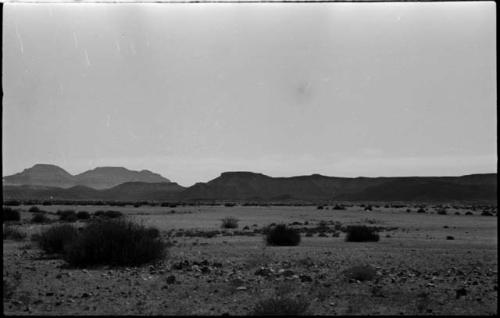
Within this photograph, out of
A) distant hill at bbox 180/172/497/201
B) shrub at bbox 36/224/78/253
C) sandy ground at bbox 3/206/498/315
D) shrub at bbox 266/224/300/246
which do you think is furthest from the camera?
distant hill at bbox 180/172/497/201

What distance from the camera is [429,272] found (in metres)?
14.7

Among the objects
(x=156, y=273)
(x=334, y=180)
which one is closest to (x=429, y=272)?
(x=156, y=273)

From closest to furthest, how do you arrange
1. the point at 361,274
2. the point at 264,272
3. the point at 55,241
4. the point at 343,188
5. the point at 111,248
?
the point at 361,274 → the point at 264,272 → the point at 111,248 → the point at 55,241 → the point at 343,188

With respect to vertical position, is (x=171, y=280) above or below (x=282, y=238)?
below

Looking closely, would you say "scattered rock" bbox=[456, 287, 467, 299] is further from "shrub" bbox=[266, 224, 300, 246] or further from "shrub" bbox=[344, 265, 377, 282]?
"shrub" bbox=[266, 224, 300, 246]

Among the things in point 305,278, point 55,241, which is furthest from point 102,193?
point 305,278

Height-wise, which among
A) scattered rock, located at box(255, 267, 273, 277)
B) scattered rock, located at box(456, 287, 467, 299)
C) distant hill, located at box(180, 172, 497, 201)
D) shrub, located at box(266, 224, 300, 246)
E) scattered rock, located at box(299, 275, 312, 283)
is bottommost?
scattered rock, located at box(456, 287, 467, 299)

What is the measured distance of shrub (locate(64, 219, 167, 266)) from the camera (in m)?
15.9

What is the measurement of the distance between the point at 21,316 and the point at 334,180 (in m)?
165

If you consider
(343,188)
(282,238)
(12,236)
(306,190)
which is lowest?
(282,238)

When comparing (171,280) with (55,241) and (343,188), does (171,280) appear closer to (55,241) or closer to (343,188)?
(55,241)

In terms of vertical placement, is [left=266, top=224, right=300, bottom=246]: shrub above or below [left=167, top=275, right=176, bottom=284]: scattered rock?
above

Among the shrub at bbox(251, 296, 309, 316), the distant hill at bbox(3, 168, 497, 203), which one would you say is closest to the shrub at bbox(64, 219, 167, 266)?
the shrub at bbox(251, 296, 309, 316)

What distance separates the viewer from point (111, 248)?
15969 mm
